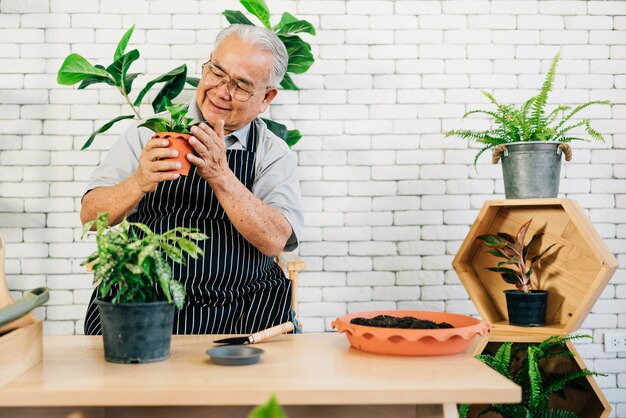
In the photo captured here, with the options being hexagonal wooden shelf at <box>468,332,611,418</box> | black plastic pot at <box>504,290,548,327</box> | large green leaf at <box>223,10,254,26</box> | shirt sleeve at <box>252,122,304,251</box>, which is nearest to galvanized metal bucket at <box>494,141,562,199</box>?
black plastic pot at <box>504,290,548,327</box>

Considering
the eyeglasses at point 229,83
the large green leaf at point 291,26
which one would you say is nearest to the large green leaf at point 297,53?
the large green leaf at point 291,26

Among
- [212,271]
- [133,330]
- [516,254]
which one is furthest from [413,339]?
[516,254]

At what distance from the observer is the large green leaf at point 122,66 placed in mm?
2818

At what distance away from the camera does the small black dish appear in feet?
3.98

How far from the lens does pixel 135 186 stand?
5.98 feet

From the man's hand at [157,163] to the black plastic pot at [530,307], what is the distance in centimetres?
161

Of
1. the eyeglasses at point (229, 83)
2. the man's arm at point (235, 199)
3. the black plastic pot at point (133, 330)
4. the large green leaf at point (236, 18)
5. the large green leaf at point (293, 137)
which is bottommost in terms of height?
the black plastic pot at point (133, 330)

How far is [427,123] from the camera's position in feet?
11.0

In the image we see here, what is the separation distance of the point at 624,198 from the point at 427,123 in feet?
3.70

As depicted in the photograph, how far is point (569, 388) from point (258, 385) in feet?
6.68

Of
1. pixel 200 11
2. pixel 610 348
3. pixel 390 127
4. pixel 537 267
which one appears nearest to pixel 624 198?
pixel 610 348

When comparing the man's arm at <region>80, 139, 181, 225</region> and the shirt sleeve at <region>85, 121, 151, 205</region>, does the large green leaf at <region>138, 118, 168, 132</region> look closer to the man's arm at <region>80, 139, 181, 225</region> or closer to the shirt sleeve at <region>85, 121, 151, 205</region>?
the man's arm at <region>80, 139, 181, 225</region>

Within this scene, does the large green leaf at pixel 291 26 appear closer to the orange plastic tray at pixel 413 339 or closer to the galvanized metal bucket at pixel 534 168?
the galvanized metal bucket at pixel 534 168

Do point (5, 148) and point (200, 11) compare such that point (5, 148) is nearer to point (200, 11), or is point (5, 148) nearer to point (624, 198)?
point (200, 11)
